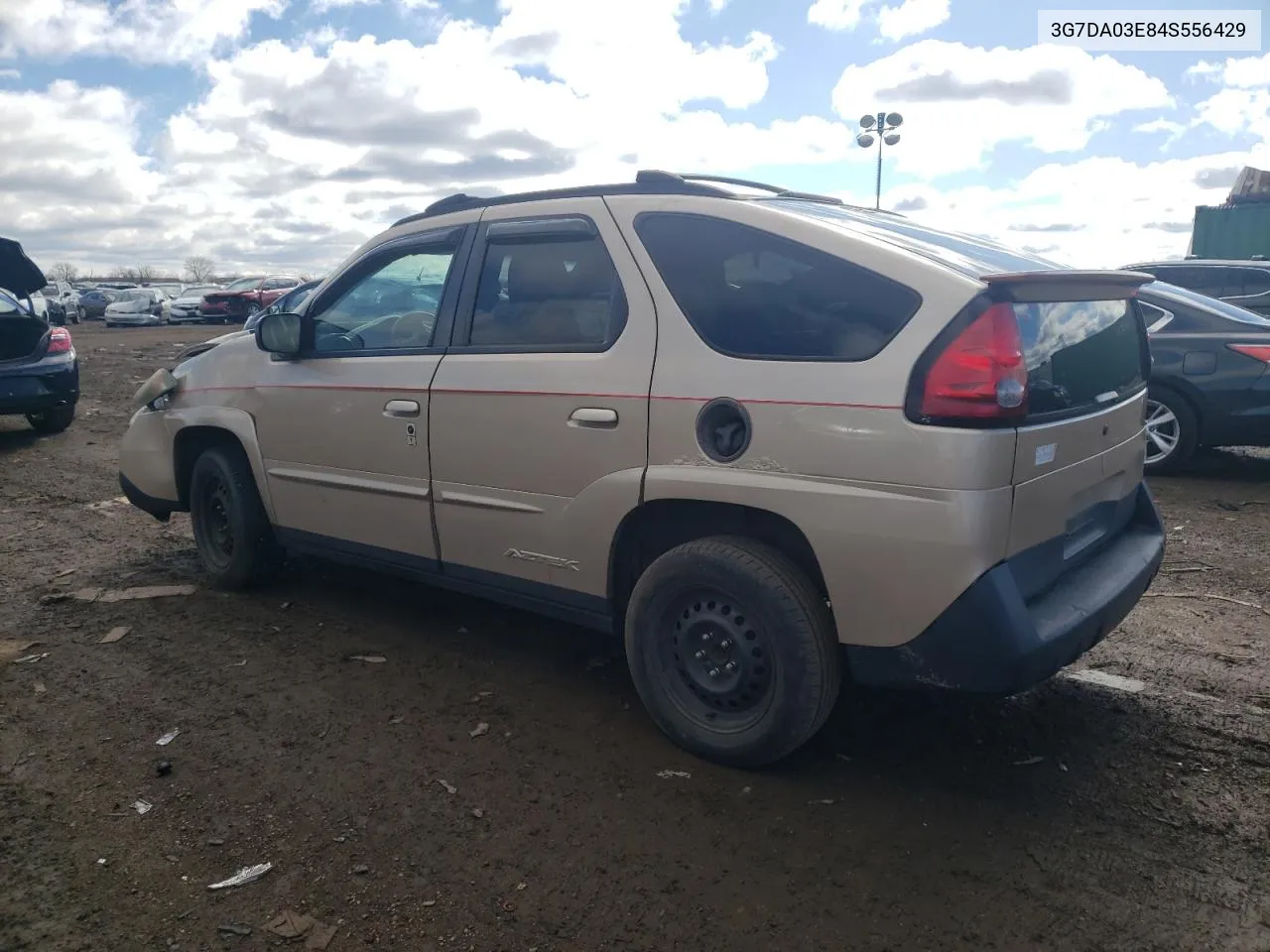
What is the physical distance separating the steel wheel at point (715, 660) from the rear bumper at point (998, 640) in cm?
32

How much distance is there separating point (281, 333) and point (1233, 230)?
23071 mm

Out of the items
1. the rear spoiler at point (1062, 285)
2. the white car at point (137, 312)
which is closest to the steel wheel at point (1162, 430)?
the rear spoiler at point (1062, 285)

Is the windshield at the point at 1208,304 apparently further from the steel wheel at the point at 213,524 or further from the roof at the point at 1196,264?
the steel wheel at the point at 213,524

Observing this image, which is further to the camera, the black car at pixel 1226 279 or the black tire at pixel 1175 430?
the black car at pixel 1226 279

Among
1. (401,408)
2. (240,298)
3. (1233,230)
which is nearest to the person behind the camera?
(401,408)

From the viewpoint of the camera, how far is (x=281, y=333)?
4.42 metres

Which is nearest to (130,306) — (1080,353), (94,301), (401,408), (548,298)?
(94,301)

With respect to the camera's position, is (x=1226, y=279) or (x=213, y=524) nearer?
(x=213, y=524)

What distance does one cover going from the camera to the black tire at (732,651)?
9.66ft

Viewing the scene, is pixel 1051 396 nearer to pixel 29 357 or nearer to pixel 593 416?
pixel 593 416

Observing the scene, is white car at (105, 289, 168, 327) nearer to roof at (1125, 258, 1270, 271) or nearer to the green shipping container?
the green shipping container

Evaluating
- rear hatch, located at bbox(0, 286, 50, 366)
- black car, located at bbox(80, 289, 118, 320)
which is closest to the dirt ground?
rear hatch, located at bbox(0, 286, 50, 366)

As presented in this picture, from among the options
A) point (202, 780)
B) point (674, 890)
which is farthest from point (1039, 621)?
point (202, 780)

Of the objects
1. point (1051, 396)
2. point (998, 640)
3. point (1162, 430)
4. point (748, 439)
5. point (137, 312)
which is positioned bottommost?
point (1162, 430)
